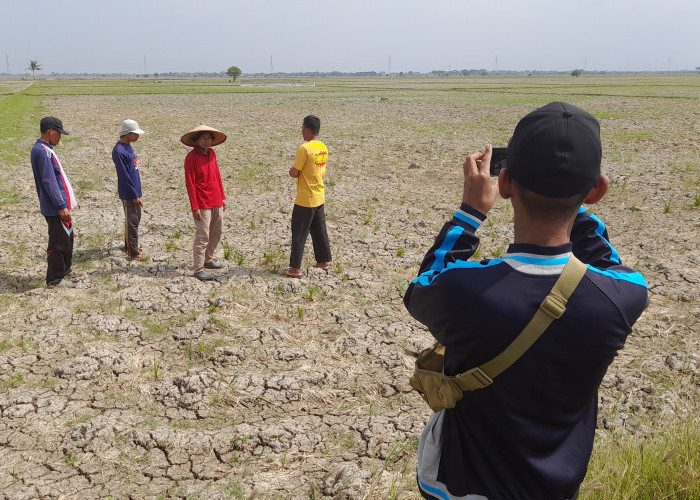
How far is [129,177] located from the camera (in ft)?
25.4

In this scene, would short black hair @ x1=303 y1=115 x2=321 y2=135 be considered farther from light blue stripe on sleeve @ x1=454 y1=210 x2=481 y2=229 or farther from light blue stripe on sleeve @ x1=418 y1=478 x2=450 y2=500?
light blue stripe on sleeve @ x1=418 y1=478 x2=450 y2=500

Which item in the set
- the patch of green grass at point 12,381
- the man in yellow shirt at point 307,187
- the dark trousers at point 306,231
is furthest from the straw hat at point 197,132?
the patch of green grass at point 12,381

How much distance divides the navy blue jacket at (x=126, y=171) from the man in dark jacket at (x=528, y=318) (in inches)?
273

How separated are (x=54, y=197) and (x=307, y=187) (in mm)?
3150

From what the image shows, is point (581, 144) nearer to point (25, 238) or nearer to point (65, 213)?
point (65, 213)

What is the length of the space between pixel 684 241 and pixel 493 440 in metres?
8.68

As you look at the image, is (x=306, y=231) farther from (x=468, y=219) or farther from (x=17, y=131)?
(x=17, y=131)

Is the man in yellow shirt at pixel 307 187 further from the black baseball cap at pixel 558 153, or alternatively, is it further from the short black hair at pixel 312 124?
the black baseball cap at pixel 558 153

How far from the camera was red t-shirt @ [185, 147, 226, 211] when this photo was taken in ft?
23.3

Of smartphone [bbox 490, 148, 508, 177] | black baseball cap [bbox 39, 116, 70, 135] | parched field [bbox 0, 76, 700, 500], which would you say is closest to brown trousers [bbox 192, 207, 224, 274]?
parched field [bbox 0, 76, 700, 500]

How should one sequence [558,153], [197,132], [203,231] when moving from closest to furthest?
1. [558,153]
2. [197,132]
3. [203,231]

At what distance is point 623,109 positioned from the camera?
3091 cm

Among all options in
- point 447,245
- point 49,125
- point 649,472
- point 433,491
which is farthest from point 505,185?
point 49,125

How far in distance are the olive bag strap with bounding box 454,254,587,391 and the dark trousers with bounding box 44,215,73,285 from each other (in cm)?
671
